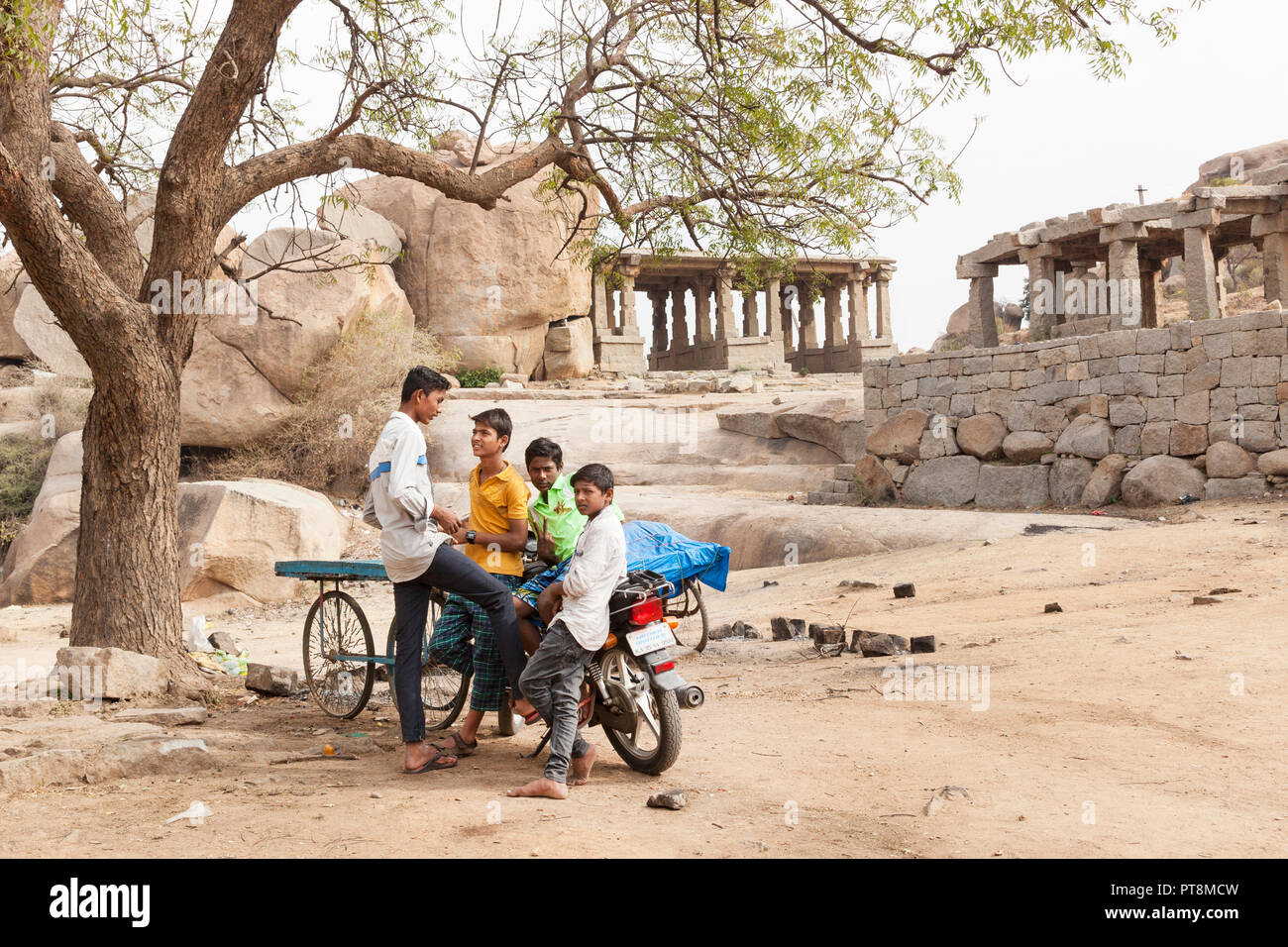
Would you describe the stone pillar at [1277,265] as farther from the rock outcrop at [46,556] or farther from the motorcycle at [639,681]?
the rock outcrop at [46,556]

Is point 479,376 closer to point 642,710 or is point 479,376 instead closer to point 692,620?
point 692,620

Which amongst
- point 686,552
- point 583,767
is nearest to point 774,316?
point 686,552

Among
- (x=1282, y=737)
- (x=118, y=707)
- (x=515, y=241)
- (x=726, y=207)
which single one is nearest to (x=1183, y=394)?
(x=726, y=207)

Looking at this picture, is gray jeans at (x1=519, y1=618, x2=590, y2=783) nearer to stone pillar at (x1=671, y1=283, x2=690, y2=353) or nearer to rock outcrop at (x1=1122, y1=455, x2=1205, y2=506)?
rock outcrop at (x1=1122, y1=455, x2=1205, y2=506)

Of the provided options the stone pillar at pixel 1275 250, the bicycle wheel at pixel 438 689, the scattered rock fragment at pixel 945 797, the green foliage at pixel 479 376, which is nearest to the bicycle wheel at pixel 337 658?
the bicycle wheel at pixel 438 689

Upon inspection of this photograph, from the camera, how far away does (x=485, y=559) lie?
5.14 m

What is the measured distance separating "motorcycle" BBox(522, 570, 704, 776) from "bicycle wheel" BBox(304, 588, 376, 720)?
5.84 ft

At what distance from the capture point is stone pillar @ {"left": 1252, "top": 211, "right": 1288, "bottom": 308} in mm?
16875

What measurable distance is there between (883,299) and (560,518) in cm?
3105

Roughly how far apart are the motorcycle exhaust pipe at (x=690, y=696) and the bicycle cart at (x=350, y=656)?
4.52 feet

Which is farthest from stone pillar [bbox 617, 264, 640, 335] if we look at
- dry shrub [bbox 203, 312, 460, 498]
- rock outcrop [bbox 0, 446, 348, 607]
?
rock outcrop [bbox 0, 446, 348, 607]

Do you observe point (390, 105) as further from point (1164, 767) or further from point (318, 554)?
point (1164, 767)

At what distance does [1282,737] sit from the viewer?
4.82 m

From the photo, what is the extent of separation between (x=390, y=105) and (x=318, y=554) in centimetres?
642
